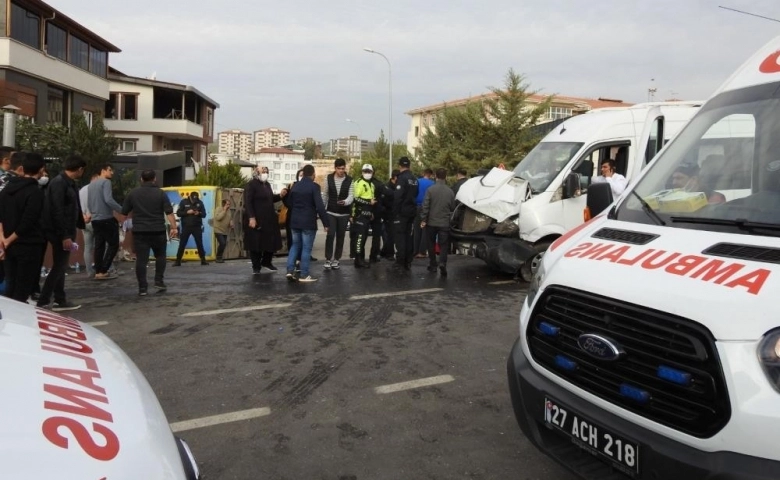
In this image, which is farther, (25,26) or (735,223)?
(25,26)

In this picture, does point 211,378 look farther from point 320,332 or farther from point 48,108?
point 48,108

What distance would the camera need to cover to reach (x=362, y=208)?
34.4ft

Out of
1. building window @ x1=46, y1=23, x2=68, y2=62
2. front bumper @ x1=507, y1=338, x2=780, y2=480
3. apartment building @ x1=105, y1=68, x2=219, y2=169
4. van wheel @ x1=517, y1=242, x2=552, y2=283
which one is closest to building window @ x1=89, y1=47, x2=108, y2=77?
building window @ x1=46, y1=23, x2=68, y2=62

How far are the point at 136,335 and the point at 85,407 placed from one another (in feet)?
15.4

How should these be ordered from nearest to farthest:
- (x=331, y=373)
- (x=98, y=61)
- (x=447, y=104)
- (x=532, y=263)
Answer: (x=331, y=373)
(x=532, y=263)
(x=98, y=61)
(x=447, y=104)

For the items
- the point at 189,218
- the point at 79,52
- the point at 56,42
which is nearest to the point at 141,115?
the point at 79,52

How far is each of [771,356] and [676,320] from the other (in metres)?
0.34

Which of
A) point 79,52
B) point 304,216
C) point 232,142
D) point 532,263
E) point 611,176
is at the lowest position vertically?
point 532,263

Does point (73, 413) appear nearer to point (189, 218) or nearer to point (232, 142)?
point (189, 218)

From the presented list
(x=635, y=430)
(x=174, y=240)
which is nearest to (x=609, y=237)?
(x=635, y=430)

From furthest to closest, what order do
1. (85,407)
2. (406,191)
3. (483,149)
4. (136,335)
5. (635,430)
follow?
1. (483,149)
2. (406,191)
3. (136,335)
4. (635,430)
5. (85,407)

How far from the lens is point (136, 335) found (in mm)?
6117

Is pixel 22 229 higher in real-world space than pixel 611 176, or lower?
lower

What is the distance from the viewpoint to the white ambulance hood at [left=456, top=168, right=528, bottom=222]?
29.5ft
